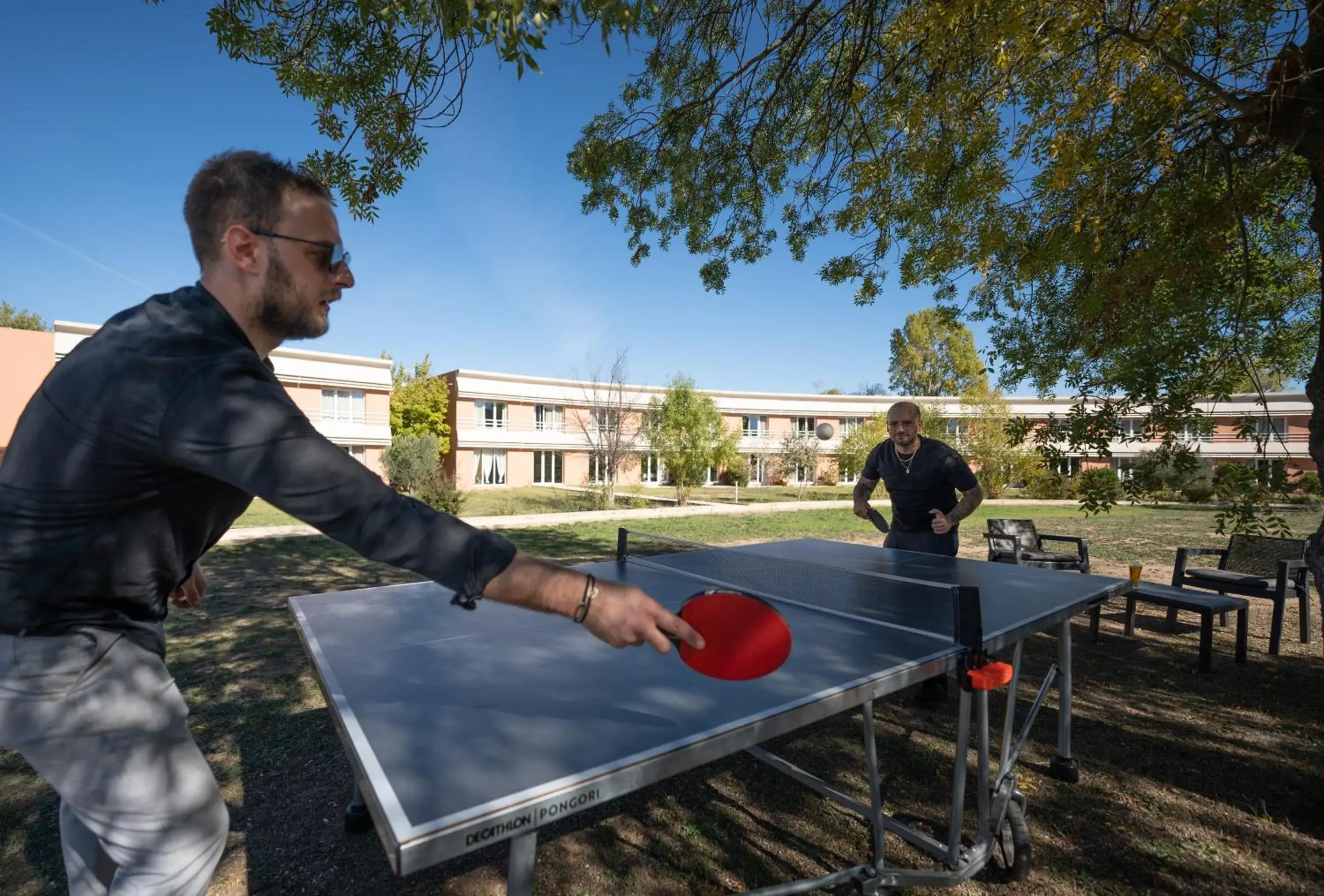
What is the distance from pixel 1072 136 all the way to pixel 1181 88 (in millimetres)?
732

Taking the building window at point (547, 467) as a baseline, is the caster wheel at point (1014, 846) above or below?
below

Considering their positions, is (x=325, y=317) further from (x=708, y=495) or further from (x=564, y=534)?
(x=708, y=495)

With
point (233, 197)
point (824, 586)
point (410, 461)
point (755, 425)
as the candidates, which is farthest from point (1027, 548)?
point (755, 425)

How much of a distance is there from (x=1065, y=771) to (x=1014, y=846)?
117 cm

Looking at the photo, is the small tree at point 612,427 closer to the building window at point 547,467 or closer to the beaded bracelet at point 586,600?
the building window at point 547,467

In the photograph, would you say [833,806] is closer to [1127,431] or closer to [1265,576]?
[1127,431]

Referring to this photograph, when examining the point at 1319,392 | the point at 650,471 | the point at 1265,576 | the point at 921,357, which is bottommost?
the point at 1265,576

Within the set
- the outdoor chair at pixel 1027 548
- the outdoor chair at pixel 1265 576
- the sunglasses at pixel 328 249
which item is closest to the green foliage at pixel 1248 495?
the outdoor chair at pixel 1265 576

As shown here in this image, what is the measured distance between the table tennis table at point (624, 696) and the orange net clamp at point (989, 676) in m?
0.07

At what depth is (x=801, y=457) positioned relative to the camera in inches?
1591

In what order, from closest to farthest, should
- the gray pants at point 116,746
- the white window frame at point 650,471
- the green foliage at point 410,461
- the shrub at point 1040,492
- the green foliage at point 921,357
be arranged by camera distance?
the gray pants at point 116,746
the shrub at point 1040,492
the green foliage at point 410,461
the white window frame at point 650,471
the green foliage at point 921,357

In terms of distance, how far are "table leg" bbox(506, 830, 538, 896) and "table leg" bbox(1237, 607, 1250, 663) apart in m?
7.41

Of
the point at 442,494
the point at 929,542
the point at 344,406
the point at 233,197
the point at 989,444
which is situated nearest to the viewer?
the point at 233,197

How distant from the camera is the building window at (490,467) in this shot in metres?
38.2
